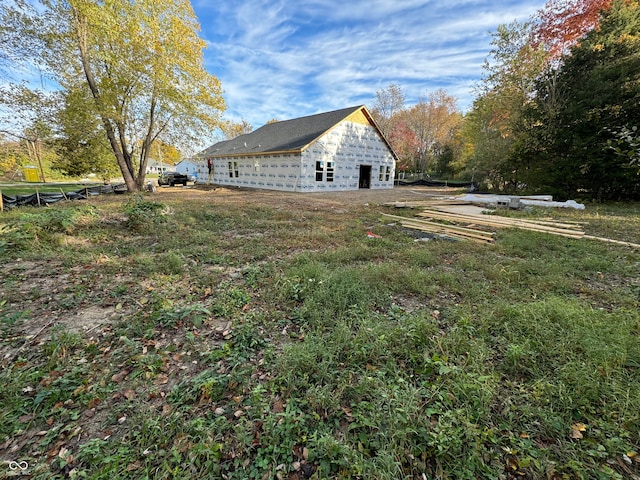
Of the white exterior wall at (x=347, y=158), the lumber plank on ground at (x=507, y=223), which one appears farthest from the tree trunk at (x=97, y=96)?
the lumber plank on ground at (x=507, y=223)

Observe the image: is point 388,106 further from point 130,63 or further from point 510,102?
point 130,63

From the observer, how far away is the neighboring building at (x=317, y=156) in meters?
18.1

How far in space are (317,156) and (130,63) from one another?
10970 mm

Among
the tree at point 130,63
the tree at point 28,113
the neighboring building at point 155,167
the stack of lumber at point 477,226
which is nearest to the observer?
the stack of lumber at point 477,226

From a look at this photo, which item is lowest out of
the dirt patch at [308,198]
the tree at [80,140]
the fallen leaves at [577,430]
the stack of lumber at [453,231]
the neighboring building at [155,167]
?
the fallen leaves at [577,430]

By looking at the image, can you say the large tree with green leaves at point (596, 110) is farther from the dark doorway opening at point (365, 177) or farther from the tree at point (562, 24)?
the dark doorway opening at point (365, 177)

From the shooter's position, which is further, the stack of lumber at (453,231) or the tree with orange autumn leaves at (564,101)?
the tree with orange autumn leaves at (564,101)

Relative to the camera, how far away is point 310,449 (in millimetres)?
1553

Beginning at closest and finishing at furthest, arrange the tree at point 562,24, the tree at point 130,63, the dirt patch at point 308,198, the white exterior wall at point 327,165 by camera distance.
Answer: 1. the tree at point 130,63
2. the dirt patch at point 308,198
3. the tree at point 562,24
4. the white exterior wall at point 327,165

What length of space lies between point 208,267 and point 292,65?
23864 mm

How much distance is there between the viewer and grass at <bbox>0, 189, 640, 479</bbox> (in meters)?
1.51

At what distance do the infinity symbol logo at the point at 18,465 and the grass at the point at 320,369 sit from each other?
0.03 meters

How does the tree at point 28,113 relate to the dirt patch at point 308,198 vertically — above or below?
above

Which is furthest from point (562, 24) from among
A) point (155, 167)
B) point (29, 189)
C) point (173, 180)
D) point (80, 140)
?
point (155, 167)
